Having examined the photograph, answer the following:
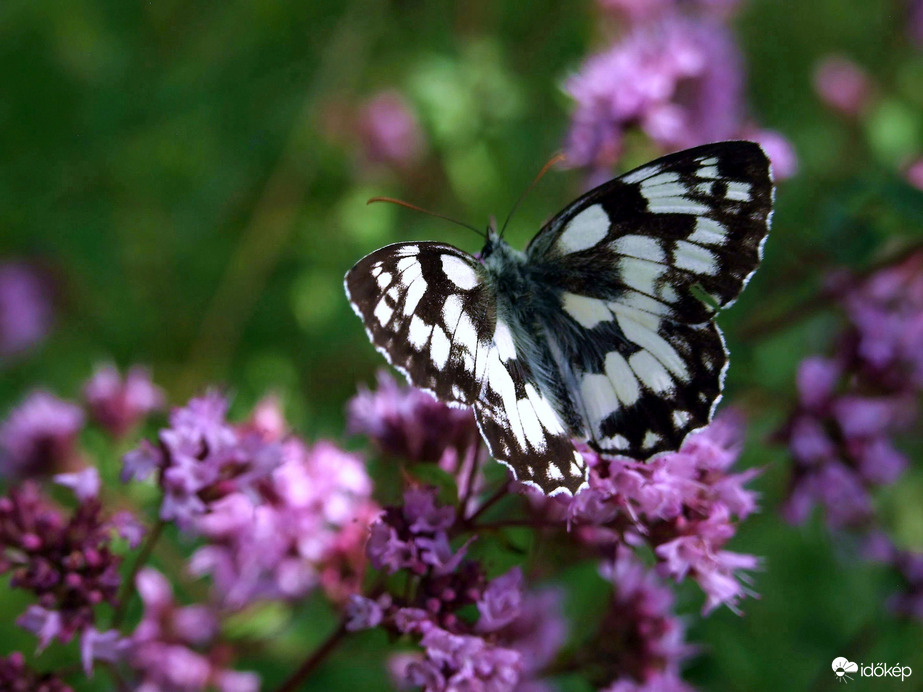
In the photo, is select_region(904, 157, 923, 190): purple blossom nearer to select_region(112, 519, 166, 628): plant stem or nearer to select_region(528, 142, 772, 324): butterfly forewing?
select_region(528, 142, 772, 324): butterfly forewing

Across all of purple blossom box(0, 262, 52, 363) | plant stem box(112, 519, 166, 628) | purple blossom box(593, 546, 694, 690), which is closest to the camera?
plant stem box(112, 519, 166, 628)

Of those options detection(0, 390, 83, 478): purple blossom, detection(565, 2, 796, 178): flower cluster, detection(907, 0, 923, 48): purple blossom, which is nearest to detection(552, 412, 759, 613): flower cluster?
detection(565, 2, 796, 178): flower cluster

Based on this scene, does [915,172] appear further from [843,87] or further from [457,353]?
[457,353]

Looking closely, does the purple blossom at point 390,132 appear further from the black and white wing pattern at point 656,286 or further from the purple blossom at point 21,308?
the black and white wing pattern at point 656,286

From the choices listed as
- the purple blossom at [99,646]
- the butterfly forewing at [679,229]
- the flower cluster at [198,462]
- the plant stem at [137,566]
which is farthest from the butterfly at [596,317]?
the purple blossom at [99,646]

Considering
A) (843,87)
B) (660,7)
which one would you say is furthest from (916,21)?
(660,7)

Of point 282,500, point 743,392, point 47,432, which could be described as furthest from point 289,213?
point 743,392

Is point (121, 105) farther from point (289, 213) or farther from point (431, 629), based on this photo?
point (431, 629)
